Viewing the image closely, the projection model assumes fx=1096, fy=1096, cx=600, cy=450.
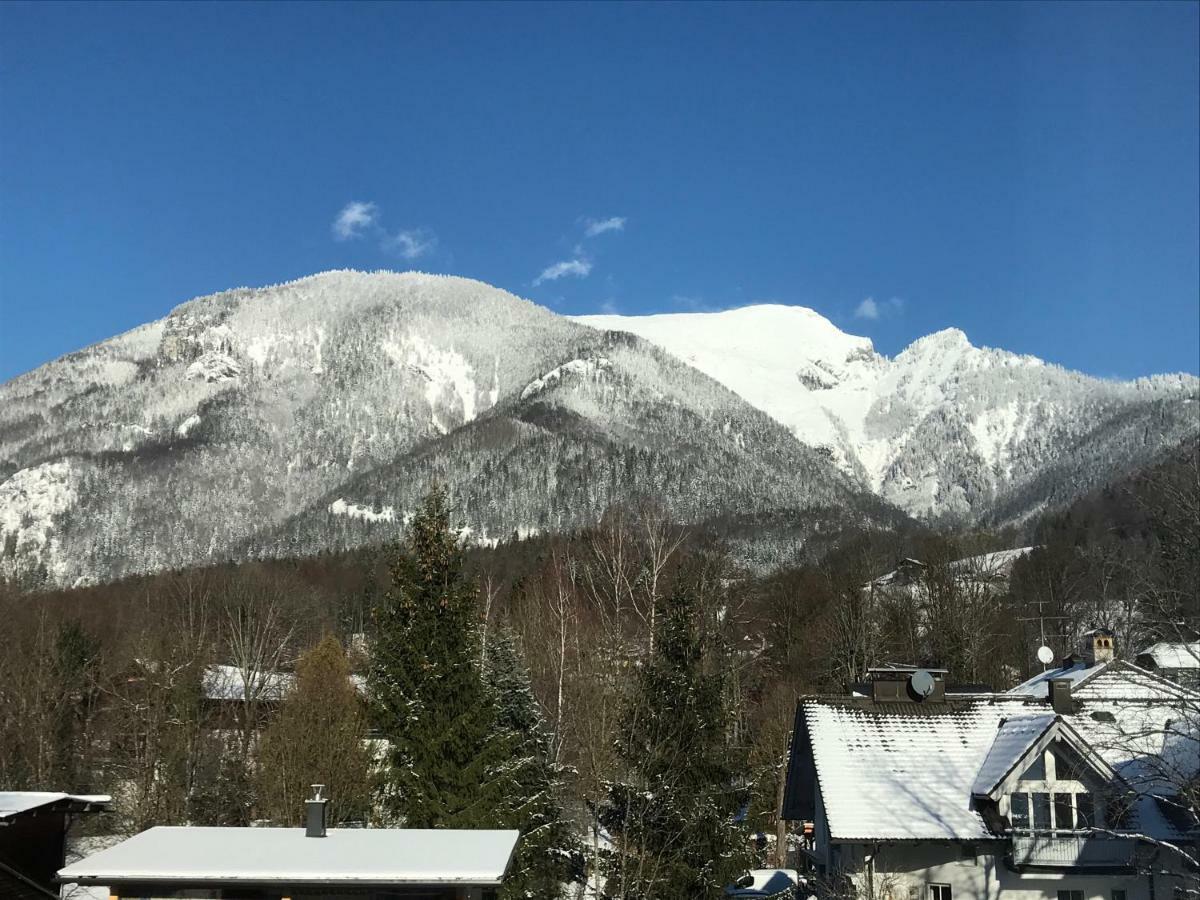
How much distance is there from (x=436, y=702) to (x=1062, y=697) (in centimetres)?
1780

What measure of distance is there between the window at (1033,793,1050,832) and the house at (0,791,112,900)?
2341cm

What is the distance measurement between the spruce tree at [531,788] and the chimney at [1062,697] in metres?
14.8

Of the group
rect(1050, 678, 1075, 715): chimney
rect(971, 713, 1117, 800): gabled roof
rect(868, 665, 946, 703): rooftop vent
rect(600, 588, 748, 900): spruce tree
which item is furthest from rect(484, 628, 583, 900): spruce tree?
rect(1050, 678, 1075, 715): chimney

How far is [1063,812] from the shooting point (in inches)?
1085

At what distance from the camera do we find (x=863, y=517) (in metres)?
183

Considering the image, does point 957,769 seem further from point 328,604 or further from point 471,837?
point 328,604

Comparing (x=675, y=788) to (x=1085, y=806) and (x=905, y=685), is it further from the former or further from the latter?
(x=1085, y=806)

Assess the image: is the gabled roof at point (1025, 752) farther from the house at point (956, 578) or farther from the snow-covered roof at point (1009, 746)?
the house at point (956, 578)

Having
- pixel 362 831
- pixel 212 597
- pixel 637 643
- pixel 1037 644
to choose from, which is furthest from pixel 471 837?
pixel 212 597

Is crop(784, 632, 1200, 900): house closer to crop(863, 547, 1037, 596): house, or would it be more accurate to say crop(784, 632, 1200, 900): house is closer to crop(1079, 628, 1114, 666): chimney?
crop(1079, 628, 1114, 666): chimney

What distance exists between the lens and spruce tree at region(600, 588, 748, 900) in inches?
1122

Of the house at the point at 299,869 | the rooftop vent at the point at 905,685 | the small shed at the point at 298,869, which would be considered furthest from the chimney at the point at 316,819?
the rooftop vent at the point at 905,685

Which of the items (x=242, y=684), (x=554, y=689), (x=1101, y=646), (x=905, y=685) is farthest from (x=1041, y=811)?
(x=242, y=684)

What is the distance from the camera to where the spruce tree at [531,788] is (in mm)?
29859
